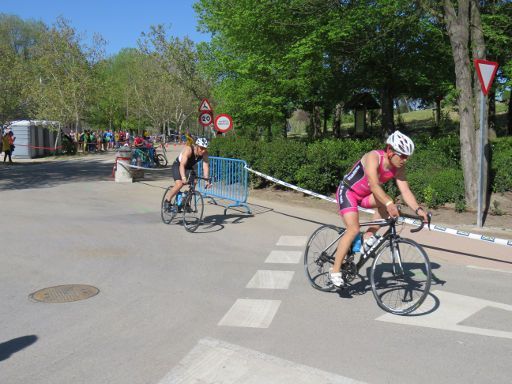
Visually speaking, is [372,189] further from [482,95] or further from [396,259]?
[482,95]

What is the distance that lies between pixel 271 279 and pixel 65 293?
243 cm

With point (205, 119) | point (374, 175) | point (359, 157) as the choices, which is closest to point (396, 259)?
A: point (374, 175)

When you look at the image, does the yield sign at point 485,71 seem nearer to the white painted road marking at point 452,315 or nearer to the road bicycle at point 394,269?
the white painted road marking at point 452,315

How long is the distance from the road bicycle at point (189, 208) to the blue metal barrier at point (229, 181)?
1.41m

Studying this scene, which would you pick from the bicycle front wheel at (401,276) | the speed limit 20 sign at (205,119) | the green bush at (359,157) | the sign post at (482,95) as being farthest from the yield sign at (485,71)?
the speed limit 20 sign at (205,119)

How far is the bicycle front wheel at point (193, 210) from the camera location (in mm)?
9484

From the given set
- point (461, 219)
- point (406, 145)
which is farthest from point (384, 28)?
point (406, 145)

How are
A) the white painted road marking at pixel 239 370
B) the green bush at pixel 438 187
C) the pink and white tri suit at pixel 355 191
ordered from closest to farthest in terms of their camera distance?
the white painted road marking at pixel 239 370 < the pink and white tri suit at pixel 355 191 < the green bush at pixel 438 187

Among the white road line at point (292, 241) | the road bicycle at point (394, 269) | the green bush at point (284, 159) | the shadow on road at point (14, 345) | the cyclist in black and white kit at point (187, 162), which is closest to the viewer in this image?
the shadow on road at point (14, 345)

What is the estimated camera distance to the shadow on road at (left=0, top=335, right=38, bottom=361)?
421 cm

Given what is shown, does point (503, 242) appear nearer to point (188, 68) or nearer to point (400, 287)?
point (400, 287)

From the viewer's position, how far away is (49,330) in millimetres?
4715

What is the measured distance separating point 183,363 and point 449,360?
2113 mm

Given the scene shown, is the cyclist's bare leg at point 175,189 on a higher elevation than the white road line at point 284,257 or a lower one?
higher
